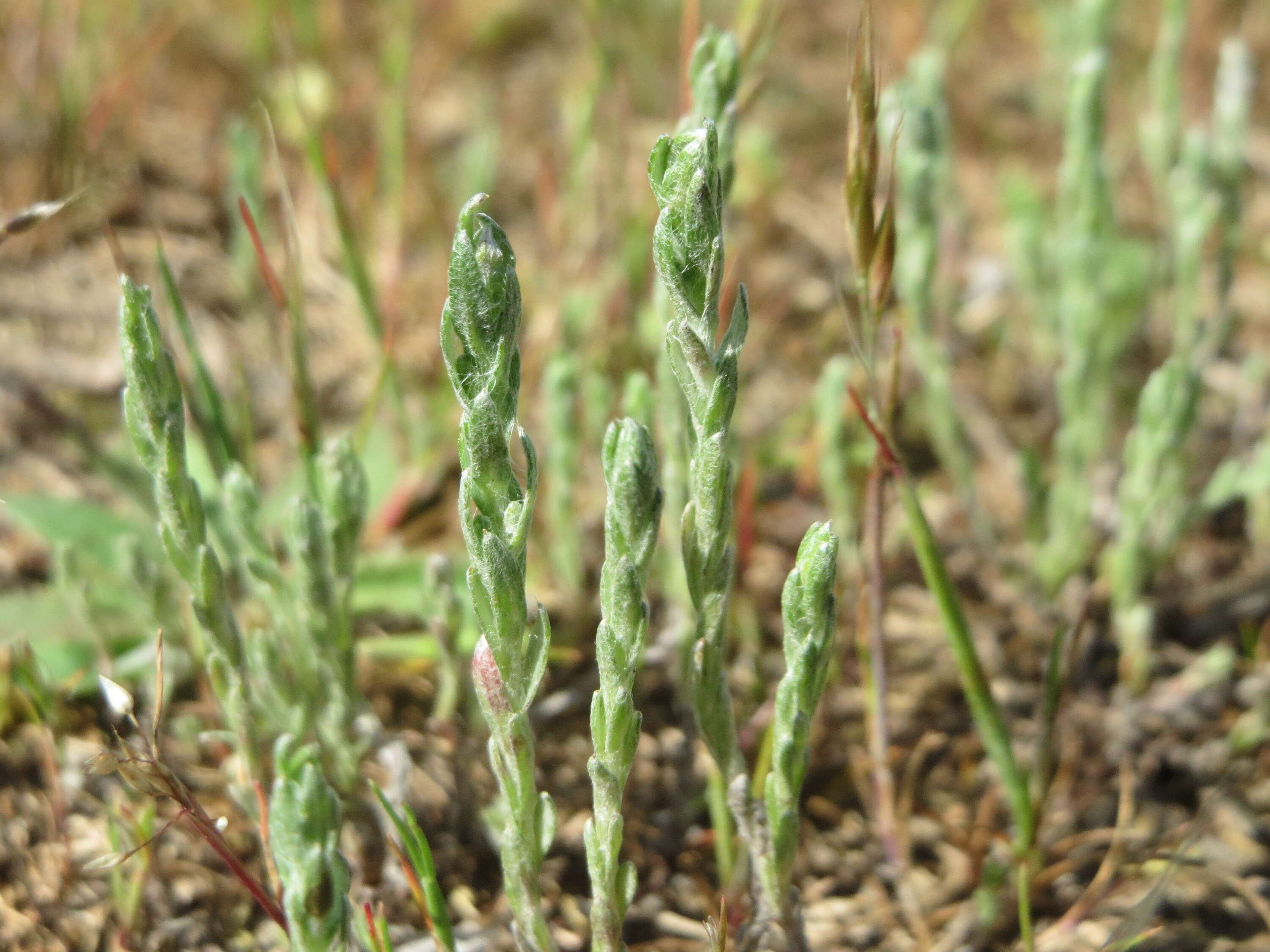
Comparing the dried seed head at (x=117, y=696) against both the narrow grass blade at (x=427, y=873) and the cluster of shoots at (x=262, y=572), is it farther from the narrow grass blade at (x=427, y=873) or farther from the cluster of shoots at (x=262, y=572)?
the narrow grass blade at (x=427, y=873)

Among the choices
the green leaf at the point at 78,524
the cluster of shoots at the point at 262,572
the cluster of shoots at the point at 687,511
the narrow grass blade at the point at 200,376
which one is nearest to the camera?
the cluster of shoots at the point at 687,511

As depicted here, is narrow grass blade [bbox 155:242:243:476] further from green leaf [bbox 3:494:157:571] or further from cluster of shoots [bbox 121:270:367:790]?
green leaf [bbox 3:494:157:571]

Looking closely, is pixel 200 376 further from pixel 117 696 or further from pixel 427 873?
pixel 427 873

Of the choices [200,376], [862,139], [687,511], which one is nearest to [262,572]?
[200,376]

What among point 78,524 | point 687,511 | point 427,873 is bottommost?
point 427,873

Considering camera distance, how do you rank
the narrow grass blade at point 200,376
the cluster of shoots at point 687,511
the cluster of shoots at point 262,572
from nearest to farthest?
the cluster of shoots at point 687,511
the cluster of shoots at point 262,572
the narrow grass blade at point 200,376

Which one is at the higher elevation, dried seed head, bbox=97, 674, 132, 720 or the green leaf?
the green leaf

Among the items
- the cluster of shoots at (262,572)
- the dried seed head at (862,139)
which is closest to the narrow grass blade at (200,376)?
the cluster of shoots at (262,572)

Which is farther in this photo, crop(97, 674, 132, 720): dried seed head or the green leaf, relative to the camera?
the green leaf

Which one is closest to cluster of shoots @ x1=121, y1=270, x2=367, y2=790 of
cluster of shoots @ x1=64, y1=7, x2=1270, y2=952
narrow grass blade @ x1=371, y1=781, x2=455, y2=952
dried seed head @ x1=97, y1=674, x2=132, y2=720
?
cluster of shoots @ x1=64, y1=7, x2=1270, y2=952

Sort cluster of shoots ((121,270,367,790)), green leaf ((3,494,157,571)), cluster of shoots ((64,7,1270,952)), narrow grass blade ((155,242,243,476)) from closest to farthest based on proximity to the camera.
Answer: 1. cluster of shoots ((64,7,1270,952))
2. cluster of shoots ((121,270,367,790))
3. narrow grass blade ((155,242,243,476))
4. green leaf ((3,494,157,571))

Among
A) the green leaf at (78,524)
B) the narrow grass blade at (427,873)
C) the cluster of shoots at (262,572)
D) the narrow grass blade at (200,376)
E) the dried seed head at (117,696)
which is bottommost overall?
the narrow grass blade at (427,873)
